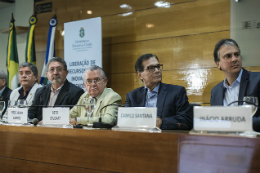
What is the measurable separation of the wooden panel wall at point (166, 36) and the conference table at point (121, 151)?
8.07ft

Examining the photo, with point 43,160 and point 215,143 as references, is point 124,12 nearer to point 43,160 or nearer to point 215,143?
point 43,160

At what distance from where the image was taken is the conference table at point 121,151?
1.00 metres

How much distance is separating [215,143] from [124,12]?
11.2 ft

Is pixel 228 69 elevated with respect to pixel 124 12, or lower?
lower

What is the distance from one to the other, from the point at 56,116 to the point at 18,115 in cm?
33

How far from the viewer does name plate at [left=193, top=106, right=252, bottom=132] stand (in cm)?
106

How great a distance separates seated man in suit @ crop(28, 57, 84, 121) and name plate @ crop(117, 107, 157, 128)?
1.66 metres

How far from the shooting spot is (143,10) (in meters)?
3.97

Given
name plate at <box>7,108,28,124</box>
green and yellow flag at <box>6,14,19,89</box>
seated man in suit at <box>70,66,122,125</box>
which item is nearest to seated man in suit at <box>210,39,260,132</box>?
seated man in suit at <box>70,66,122,125</box>

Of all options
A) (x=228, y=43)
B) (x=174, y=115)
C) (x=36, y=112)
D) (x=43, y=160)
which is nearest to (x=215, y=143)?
(x=43, y=160)

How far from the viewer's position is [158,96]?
2363mm

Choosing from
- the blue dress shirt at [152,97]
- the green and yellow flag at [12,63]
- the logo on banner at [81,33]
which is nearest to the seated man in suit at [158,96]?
the blue dress shirt at [152,97]

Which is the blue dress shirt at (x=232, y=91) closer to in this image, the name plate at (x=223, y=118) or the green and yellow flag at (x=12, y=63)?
the name plate at (x=223, y=118)

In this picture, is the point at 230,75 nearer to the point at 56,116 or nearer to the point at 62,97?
the point at 56,116
